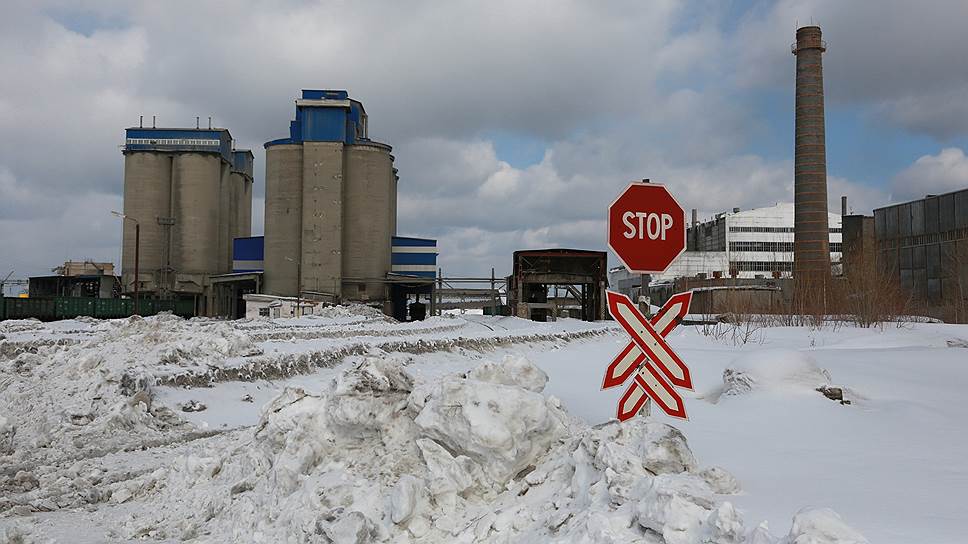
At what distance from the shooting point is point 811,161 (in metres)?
51.6

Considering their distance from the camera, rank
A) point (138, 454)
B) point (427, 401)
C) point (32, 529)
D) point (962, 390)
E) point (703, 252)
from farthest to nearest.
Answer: point (703, 252)
point (962, 390)
point (138, 454)
point (32, 529)
point (427, 401)

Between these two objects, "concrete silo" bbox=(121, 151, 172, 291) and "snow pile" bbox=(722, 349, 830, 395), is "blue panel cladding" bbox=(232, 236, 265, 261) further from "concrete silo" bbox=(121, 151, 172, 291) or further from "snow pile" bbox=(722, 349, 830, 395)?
"snow pile" bbox=(722, 349, 830, 395)

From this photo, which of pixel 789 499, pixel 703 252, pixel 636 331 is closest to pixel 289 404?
pixel 636 331

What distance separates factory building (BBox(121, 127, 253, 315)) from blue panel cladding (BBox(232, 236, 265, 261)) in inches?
164

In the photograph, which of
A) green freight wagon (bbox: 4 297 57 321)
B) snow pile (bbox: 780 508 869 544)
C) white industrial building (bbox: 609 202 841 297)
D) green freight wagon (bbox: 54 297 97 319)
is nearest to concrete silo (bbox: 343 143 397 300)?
green freight wagon (bbox: 54 297 97 319)

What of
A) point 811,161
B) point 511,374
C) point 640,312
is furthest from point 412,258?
point 640,312

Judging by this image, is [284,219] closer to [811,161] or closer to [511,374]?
[811,161]

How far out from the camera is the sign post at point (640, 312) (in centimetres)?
668

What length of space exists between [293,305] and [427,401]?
54476mm

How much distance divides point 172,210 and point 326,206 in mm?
19235

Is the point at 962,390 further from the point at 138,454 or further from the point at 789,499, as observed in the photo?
the point at 138,454

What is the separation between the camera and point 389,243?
247ft

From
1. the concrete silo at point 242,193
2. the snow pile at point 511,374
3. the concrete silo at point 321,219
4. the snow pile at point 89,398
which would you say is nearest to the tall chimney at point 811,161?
the concrete silo at point 321,219

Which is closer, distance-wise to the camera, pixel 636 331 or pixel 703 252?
pixel 636 331
